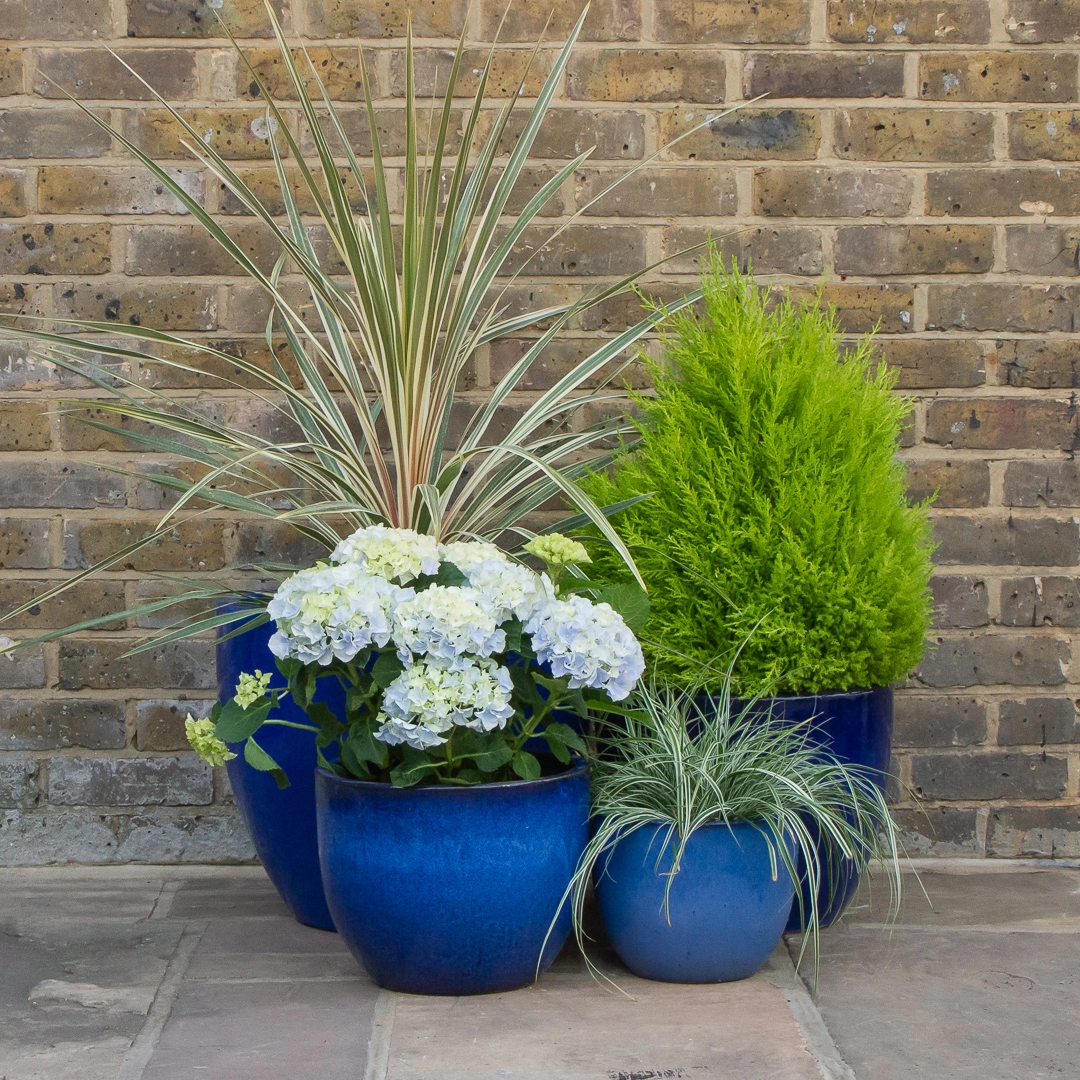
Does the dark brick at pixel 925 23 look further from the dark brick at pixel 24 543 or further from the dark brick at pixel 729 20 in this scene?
the dark brick at pixel 24 543

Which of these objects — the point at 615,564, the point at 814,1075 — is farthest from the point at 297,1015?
the point at 615,564

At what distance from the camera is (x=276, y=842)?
1.90m

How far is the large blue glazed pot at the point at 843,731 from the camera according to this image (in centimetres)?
177

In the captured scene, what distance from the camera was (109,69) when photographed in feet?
7.22

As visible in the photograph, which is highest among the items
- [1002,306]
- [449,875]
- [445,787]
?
[1002,306]

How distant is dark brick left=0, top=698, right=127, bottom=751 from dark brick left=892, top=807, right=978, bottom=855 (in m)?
1.56

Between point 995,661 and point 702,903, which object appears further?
point 995,661

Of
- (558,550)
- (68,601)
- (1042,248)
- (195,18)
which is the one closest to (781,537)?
(558,550)

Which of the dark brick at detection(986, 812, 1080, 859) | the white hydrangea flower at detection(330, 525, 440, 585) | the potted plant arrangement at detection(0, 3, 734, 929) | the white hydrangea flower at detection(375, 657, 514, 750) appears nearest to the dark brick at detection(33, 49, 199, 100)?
the potted plant arrangement at detection(0, 3, 734, 929)

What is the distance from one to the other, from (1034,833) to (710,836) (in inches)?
39.5

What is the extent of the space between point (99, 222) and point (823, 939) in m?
1.87

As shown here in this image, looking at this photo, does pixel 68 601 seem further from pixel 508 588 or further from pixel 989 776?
pixel 989 776

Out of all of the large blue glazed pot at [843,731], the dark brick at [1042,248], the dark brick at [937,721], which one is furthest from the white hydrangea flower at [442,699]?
the dark brick at [1042,248]

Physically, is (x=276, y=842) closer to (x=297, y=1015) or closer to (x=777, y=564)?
(x=297, y=1015)
